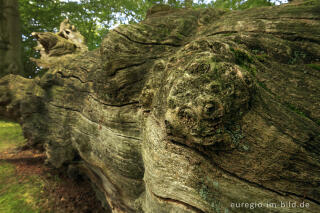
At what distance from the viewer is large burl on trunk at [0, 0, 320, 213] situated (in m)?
1.58

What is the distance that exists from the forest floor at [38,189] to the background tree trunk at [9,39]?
13.3ft

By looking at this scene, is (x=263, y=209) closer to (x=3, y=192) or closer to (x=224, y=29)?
(x=224, y=29)

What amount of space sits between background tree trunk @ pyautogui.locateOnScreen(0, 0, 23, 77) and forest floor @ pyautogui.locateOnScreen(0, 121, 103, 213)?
4058mm

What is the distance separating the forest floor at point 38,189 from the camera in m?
4.56

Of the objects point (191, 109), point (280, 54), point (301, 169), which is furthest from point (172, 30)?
point (301, 169)

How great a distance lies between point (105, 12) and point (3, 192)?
1553 cm

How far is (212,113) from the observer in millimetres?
1528

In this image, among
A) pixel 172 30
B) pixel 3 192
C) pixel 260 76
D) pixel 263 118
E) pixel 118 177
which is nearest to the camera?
pixel 263 118

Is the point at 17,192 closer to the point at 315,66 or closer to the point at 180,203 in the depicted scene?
the point at 180,203

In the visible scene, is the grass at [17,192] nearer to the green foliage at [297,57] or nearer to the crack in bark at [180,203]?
the crack in bark at [180,203]

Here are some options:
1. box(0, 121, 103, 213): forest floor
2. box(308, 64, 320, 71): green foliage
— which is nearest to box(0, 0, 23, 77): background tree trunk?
box(0, 121, 103, 213): forest floor

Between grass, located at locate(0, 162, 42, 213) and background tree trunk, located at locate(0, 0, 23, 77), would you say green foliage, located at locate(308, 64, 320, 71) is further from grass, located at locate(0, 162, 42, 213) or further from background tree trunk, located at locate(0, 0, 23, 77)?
background tree trunk, located at locate(0, 0, 23, 77)

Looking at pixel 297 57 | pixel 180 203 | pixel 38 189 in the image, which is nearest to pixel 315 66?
pixel 297 57

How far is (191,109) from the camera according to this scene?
1.61 metres
